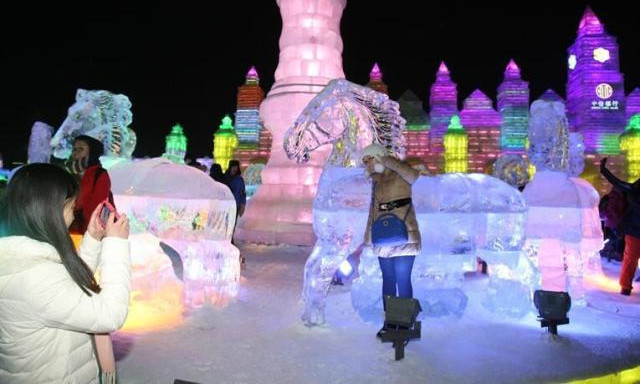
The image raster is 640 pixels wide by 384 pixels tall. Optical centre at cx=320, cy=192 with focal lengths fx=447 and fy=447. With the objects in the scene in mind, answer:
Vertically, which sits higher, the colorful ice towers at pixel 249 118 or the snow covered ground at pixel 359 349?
the colorful ice towers at pixel 249 118

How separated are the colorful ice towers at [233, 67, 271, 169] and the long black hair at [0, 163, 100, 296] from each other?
4087 cm

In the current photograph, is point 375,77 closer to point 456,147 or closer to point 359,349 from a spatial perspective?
point 456,147

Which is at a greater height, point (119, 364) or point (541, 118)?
point (541, 118)

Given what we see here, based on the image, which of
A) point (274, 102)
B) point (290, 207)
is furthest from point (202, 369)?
point (274, 102)

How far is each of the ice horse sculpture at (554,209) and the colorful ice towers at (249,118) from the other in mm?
38067

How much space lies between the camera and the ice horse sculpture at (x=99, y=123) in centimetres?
427

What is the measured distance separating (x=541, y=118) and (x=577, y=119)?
45.3 metres

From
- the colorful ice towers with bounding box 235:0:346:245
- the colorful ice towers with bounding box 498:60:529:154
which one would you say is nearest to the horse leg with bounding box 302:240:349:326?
the colorful ice towers with bounding box 235:0:346:245

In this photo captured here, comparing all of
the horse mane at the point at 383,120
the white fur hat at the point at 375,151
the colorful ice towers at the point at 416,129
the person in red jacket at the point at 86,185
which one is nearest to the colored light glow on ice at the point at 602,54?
the colorful ice towers at the point at 416,129

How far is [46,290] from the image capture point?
1322 mm

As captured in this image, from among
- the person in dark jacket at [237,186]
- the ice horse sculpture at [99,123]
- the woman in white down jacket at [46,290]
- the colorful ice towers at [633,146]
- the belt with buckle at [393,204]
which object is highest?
the colorful ice towers at [633,146]

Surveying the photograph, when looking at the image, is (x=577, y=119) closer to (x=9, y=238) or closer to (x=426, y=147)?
(x=426, y=147)

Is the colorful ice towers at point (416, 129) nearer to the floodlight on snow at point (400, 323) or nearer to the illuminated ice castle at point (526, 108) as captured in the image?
the illuminated ice castle at point (526, 108)

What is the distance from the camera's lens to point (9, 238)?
1.36 m
